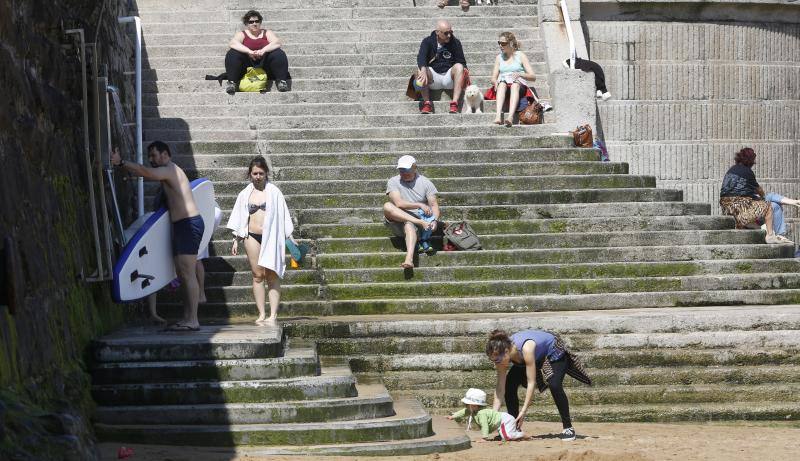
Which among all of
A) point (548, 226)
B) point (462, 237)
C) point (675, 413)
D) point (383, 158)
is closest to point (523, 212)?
point (548, 226)

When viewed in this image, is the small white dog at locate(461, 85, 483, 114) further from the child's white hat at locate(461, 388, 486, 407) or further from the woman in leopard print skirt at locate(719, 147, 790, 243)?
the child's white hat at locate(461, 388, 486, 407)

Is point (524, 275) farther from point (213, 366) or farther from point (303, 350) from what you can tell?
point (213, 366)

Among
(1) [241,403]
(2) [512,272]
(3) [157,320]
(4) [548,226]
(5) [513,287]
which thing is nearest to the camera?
(1) [241,403]

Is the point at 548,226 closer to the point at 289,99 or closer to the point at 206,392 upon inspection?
the point at 289,99

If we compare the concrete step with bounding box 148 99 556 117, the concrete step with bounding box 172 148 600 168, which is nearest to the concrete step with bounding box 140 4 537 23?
the concrete step with bounding box 148 99 556 117

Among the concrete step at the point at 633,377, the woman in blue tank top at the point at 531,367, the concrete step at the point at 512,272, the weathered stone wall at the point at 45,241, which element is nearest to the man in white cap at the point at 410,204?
the concrete step at the point at 512,272

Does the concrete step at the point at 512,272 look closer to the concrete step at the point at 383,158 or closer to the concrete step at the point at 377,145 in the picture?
the concrete step at the point at 383,158

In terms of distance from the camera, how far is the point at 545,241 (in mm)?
14258

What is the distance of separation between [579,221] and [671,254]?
97cm

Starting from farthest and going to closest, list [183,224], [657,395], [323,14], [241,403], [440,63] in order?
[323,14] < [440,63] < [657,395] < [183,224] < [241,403]

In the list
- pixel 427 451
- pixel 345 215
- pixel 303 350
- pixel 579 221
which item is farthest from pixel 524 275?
pixel 427 451

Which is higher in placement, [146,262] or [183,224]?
[183,224]

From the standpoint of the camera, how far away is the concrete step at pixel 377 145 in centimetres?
1581

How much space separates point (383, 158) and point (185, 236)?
4.54m
